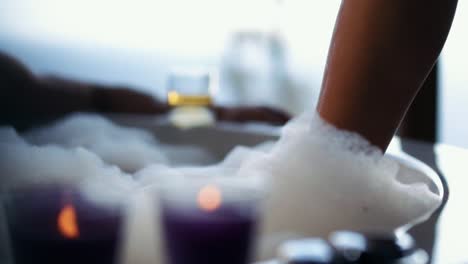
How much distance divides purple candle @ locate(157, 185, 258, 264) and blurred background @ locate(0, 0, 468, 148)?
1124 millimetres

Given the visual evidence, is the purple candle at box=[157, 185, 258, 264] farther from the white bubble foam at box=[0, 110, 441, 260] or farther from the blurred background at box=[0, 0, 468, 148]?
the blurred background at box=[0, 0, 468, 148]

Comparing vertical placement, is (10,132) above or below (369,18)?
below

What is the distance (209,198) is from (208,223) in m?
0.03

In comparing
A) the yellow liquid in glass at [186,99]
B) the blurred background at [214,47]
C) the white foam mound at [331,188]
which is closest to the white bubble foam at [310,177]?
the white foam mound at [331,188]

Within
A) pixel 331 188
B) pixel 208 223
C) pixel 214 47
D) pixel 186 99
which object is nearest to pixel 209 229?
pixel 208 223

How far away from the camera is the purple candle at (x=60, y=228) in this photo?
348 mm

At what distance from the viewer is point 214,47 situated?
295cm

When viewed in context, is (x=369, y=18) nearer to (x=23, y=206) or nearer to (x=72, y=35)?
(x=23, y=206)

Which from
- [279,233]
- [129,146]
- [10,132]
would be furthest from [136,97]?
[279,233]

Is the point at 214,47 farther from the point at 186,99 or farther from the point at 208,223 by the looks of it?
the point at 208,223

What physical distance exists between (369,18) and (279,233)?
24 centimetres

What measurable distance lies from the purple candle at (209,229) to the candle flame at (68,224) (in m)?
0.05

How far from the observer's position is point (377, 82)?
1.97 feet

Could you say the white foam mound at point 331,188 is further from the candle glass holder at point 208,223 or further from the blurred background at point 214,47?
the blurred background at point 214,47
